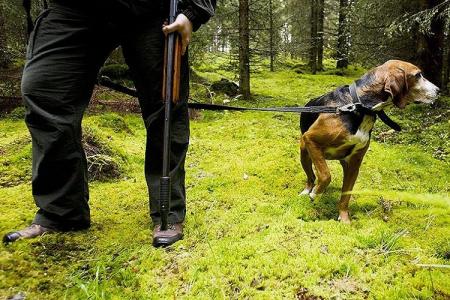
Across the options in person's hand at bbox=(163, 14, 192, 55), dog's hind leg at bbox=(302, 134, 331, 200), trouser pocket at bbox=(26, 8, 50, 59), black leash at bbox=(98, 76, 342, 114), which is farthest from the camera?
dog's hind leg at bbox=(302, 134, 331, 200)

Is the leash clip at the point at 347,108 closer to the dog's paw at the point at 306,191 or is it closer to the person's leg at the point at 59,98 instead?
the dog's paw at the point at 306,191

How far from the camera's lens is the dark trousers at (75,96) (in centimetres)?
264

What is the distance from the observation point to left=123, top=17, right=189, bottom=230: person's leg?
2801 mm

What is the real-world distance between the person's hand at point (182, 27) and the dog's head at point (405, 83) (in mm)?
1901

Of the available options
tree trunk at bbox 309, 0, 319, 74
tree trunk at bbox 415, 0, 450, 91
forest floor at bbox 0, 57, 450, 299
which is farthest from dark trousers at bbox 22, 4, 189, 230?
tree trunk at bbox 309, 0, 319, 74

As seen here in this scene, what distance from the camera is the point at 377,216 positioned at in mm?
3627

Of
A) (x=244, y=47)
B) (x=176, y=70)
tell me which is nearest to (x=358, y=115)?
(x=176, y=70)

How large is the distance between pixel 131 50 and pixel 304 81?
1649 centimetres

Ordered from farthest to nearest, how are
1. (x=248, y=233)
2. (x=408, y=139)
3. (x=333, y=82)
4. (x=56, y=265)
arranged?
(x=333, y=82) → (x=408, y=139) → (x=248, y=233) → (x=56, y=265)

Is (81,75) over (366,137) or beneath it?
over

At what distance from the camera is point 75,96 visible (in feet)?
9.08

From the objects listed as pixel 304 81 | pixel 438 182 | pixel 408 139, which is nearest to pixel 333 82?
pixel 304 81

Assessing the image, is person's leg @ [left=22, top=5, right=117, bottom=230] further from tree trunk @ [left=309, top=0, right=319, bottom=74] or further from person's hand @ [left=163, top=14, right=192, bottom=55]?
tree trunk @ [left=309, top=0, right=319, bottom=74]

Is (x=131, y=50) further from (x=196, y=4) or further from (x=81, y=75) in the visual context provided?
(x=196, y=4)
